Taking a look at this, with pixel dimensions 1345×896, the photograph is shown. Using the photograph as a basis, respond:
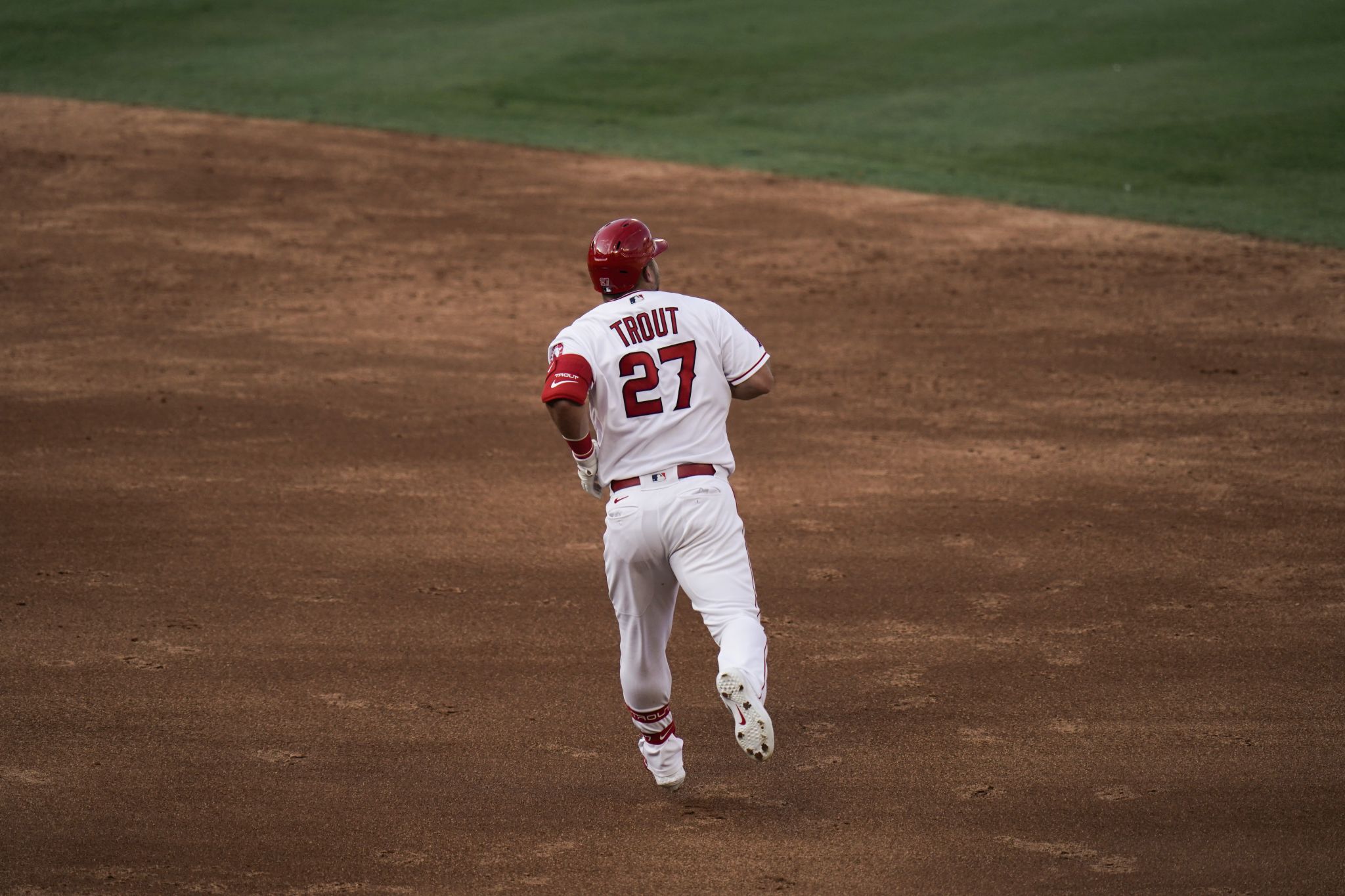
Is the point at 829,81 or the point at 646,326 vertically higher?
the point at 829,81

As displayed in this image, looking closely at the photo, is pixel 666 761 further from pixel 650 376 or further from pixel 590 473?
pixel 650 376

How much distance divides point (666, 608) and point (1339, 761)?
9.07 feet

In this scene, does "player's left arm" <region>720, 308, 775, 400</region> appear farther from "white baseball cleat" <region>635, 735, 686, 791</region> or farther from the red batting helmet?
"white baseball cleat" <region>635, 735, 686, 791</region>

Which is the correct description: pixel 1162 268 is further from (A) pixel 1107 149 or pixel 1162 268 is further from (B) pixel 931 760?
(B) pixel 931 760

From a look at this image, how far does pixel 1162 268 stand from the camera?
13.2m

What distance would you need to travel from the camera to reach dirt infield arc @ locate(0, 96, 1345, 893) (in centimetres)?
496


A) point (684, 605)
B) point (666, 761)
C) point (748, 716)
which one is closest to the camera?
point (748, 716)

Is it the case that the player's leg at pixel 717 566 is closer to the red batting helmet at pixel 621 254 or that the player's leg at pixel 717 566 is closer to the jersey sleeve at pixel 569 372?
the jersey sleeve at pixel 569 372

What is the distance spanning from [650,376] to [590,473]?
46 cm

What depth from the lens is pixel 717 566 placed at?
15.8ft

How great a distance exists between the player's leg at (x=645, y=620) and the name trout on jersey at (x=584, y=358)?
457 mm

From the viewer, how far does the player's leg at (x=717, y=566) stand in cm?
471

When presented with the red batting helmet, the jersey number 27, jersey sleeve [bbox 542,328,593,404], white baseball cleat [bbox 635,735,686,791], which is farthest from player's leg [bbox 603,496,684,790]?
the red batting helmet

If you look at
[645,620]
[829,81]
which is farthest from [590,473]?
[829,81]
